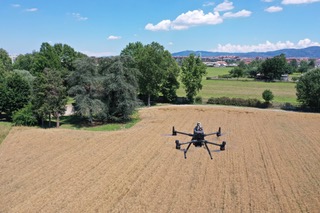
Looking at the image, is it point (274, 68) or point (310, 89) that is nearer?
point (310, 89)

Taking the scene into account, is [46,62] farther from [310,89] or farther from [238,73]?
[238,73]

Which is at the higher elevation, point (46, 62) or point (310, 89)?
point (46, 62)

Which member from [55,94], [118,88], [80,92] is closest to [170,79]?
[118,88]

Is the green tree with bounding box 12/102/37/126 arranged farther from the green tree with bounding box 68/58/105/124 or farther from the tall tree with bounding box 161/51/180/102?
the tall tree with bounding box 161/51/180/102

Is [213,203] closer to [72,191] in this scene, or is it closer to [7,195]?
[72,191]

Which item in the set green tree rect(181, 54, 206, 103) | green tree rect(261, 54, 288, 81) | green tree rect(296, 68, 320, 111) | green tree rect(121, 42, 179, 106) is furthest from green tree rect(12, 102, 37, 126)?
green tree rect(261, 54, 288, 81)

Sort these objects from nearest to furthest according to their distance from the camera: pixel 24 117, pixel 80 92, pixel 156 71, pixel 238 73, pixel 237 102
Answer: pixel 24 117
pixel 80 92
pixel 156 71
pixel 237 102
pixel 238 73
